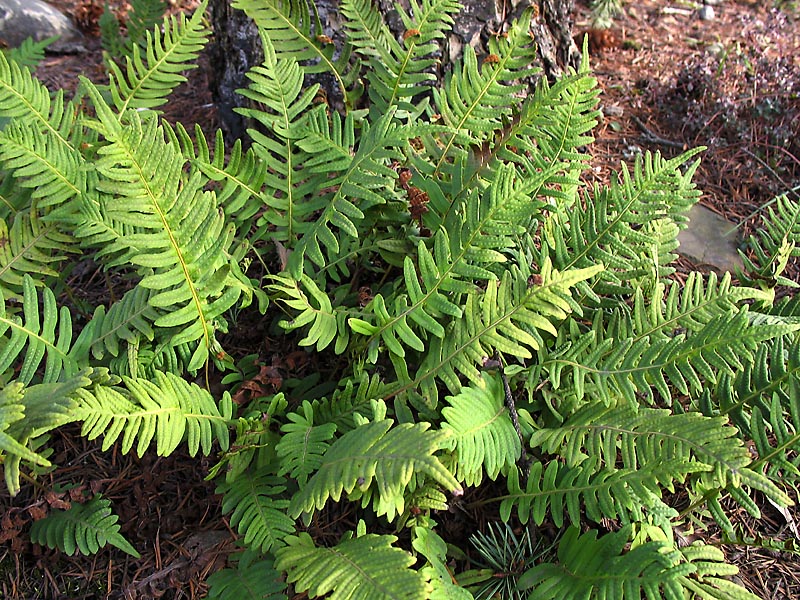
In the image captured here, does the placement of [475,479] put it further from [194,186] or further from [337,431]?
[194,186]

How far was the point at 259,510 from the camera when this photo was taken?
6.23ft

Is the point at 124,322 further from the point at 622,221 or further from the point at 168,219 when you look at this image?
the point at 622,221

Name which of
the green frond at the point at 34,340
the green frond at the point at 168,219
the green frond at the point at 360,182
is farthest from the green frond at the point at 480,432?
the green frond at the point at 34,340

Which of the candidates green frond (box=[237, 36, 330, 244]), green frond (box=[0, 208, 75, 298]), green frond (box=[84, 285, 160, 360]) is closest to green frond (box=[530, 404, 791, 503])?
green frond (box=[237, 36, 330, 244])

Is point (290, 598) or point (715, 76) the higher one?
point (715, 76)

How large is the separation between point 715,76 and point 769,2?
1765mm

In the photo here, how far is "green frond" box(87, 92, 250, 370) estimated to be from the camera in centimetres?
182

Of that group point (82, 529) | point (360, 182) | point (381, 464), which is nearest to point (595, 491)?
point (381, 464)

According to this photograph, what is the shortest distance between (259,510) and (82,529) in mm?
555

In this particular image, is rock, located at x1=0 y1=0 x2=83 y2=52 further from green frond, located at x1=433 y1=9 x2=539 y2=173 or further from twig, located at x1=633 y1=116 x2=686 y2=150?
twig, located at x1=633 y1=116 x2=686 y2=150

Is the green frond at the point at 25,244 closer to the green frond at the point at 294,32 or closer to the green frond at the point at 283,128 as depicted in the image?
the green frond at the point at 283,128

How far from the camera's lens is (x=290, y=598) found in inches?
79.5

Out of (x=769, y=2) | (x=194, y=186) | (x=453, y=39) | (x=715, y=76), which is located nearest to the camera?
(x=194, y=186)

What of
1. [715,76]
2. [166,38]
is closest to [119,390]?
[166,38]
